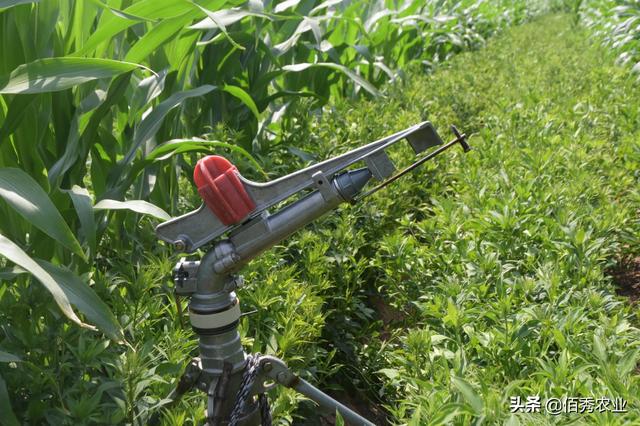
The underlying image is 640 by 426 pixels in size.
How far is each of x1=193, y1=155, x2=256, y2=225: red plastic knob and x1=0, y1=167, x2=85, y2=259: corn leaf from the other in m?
0.33

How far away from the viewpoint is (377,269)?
105 inches

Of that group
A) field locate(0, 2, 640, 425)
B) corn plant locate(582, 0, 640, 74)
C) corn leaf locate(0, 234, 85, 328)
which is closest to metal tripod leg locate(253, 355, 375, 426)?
field locate(0, 2, 640, 425)

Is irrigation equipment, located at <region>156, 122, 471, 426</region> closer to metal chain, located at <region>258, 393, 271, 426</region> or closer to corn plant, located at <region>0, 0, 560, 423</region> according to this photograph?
metal chain, located at <region>258, 393, 271, 426</region>

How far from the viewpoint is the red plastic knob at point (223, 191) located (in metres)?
1.29

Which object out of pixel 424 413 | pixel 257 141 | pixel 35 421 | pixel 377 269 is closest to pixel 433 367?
pixel 424 413

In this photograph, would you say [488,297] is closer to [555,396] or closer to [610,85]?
[555,396]

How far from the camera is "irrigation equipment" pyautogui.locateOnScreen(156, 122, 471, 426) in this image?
1.31 metres

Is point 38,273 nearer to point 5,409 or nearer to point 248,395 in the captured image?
point 5,409

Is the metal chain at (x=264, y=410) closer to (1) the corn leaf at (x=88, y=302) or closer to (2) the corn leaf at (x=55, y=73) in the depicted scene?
(1) the corn leaf at (x=88, y=302)

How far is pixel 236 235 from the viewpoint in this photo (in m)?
1.33

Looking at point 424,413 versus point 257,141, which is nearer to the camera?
point 424,413

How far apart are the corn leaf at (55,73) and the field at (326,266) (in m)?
0.05

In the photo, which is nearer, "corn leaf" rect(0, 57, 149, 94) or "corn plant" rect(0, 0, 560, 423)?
"corn plant" rect(0, 0, 560, 423)

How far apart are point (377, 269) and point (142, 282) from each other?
1149mm
